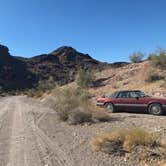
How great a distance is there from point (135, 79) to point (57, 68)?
135 meters

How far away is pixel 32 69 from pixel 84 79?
396 feet

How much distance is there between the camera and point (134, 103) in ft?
70.1

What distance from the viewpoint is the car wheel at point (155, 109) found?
20.0 meters

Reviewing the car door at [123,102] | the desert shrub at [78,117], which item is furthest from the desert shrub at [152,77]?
the desert shrub at [78,117]

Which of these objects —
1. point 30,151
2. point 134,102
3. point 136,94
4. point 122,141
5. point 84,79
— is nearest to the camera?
point 122,141

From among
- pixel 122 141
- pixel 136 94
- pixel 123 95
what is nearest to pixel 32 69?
pixel 123 95

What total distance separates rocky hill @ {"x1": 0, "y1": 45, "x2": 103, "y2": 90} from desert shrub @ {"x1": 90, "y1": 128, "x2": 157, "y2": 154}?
5164 inches

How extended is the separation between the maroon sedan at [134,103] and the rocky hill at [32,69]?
119 m

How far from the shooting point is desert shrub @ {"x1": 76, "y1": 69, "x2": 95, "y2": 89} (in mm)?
53750

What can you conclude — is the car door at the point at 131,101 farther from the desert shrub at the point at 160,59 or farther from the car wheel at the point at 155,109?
the desert shrub at the point at 160,59

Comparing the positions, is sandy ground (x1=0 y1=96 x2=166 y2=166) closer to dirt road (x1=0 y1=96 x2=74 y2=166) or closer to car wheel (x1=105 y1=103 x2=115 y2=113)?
Answer: dirt road (x1=0 y1=96 x2=74 y2=166)

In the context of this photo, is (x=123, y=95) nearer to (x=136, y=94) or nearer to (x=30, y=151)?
(x=136, y=94)

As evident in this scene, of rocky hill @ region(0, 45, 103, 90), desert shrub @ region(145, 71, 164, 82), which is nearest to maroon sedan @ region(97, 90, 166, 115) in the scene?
desert shrub @ region(145, 71, 164, 82)

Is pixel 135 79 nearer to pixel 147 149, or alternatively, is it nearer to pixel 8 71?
pixel 147 149
